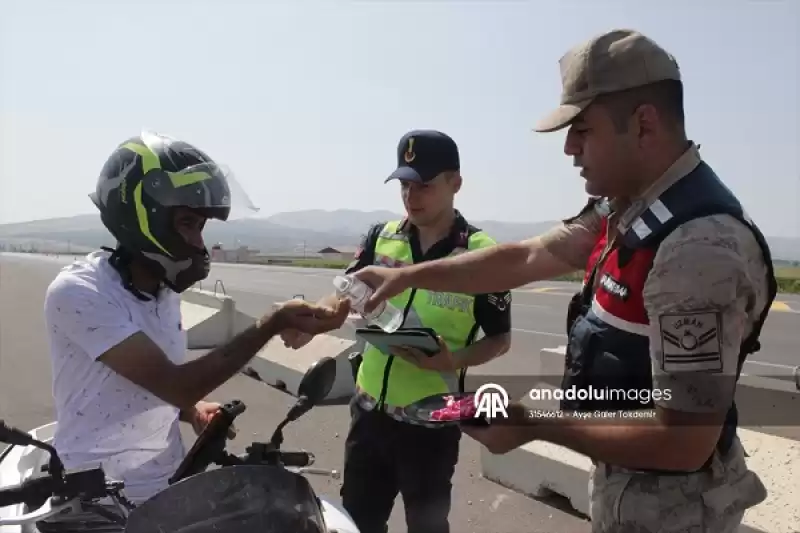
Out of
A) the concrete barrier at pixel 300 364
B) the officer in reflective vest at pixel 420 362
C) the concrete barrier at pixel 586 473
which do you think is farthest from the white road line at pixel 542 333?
the officer in reflective vest at pixel 420 362

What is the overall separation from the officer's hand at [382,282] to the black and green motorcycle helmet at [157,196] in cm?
98

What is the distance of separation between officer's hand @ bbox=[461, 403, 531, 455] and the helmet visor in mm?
1326

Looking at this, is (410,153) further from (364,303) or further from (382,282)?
(364,303)

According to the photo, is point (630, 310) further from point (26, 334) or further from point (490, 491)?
point (26, 334)

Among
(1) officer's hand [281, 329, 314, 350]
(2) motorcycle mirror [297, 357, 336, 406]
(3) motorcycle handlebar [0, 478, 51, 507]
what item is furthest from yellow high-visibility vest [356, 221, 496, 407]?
(3) motorcycle handlebar [0, 478, 51, 507]

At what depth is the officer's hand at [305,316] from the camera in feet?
8.67

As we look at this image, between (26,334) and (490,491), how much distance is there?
11745 millimetres

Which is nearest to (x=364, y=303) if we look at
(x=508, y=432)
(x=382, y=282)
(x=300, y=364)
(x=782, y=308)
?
(x=382, y=282)

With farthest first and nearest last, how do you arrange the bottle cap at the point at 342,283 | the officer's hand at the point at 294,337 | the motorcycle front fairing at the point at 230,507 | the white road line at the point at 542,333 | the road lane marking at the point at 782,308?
Result: the road lane marking at the point at 782,308
the white road line at the point at 542,333
the bottle cap at the point at 342,283
the officer's hand at the point at 294,337
the motorcycle front fairing at the point at 230,507

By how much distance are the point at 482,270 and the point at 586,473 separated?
2.10 m

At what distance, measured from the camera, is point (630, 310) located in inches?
80.7

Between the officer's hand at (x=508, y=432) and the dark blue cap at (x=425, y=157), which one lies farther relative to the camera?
the dark blue cap at (x=425, y=157)

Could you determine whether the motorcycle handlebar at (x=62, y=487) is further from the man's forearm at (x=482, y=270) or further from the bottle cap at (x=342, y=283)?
the man's forearm at (x=482, y=270)

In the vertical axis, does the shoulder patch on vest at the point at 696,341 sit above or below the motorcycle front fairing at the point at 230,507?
above
